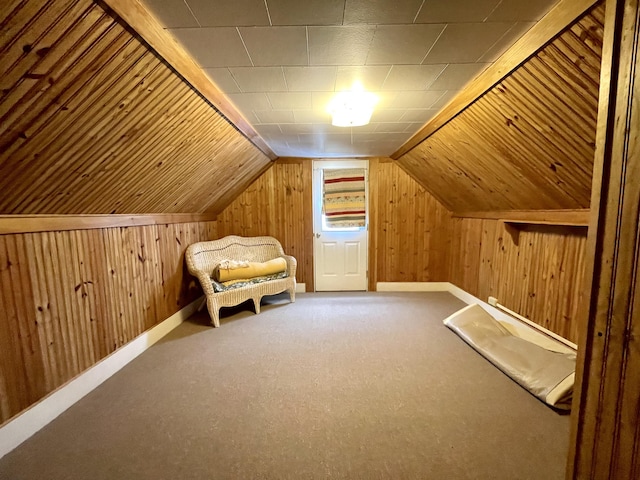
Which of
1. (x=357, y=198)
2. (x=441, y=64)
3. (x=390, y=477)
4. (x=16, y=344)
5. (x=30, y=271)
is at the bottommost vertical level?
(x=390, y=477)

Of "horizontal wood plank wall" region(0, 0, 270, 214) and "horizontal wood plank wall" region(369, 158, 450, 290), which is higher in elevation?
"horizontal wood plank wall" region(0, 0, 270, 214)

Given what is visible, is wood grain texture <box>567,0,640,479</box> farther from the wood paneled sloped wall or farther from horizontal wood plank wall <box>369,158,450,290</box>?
horizontal wood plank wall <box>369,158,450,290</box>

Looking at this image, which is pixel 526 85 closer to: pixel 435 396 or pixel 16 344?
pixel 435 396

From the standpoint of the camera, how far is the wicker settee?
308cm

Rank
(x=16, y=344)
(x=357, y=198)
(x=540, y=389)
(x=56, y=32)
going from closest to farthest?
(x=56, y=32) < (x=16, y=344) < (x=540, y=389) < (x=357, y=198)

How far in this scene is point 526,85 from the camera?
162 cm

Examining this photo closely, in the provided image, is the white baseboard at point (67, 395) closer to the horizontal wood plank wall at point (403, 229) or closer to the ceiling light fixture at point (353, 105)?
the ceiling light fixture at point (353, 105)

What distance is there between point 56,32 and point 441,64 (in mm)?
1887

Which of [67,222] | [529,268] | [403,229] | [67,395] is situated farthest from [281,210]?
[529,268]

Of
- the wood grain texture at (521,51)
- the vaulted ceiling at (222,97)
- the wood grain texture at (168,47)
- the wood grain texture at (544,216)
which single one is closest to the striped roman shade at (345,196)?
the vaulted ceiling at (222,97)

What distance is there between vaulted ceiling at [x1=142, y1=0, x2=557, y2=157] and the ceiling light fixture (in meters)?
0.08

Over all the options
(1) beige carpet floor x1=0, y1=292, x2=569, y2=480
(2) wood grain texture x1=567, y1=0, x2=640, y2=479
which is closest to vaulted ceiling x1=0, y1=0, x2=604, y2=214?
(2) wood grain texture x1=567, y1=0, x2=640, y2=479

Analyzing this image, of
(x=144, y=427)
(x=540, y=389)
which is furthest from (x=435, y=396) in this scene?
(x=144, y=427)

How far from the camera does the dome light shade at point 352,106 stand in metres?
2.05
